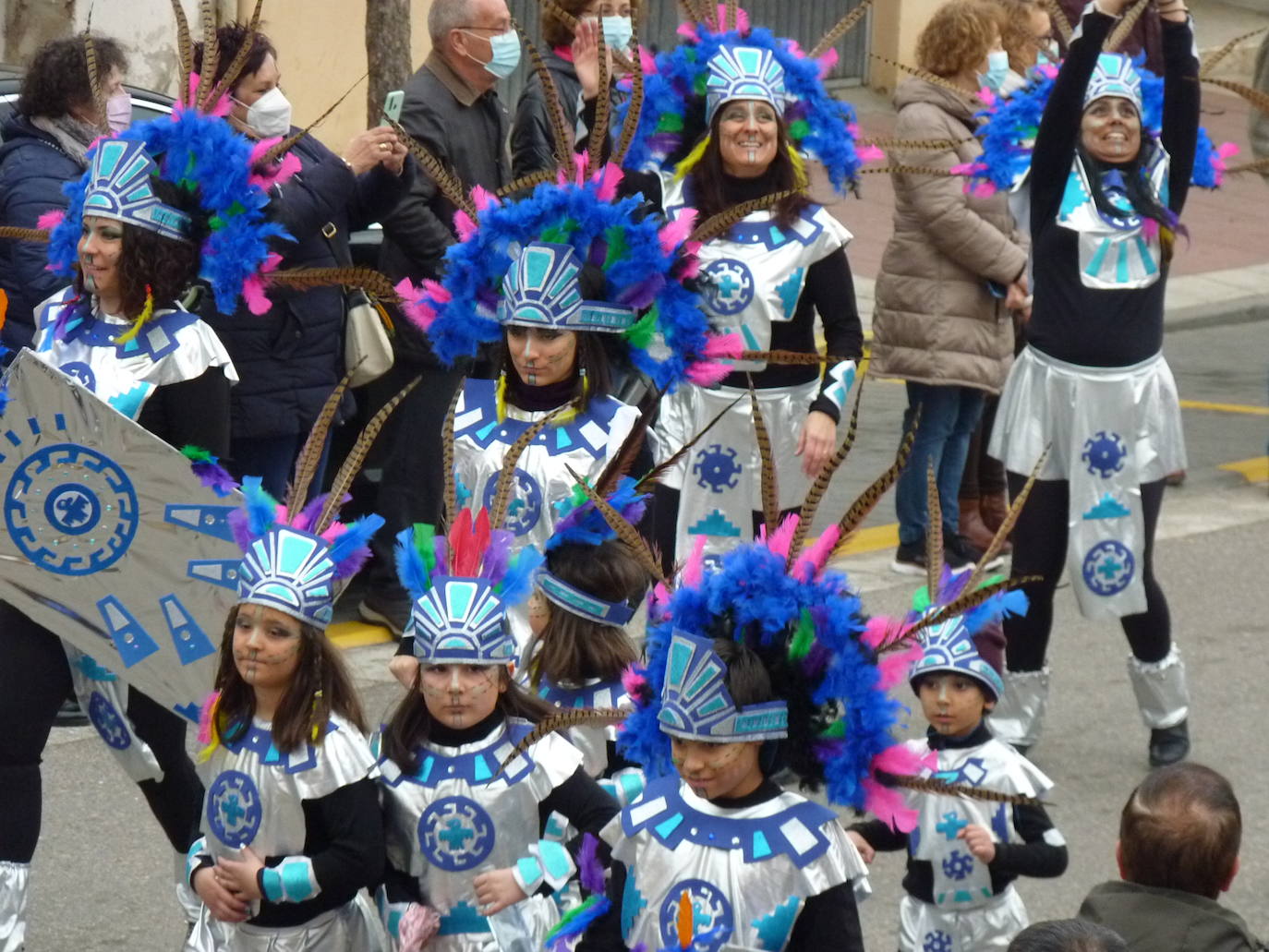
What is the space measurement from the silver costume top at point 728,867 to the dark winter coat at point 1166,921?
0.42 meters

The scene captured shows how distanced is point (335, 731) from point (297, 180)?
2.52 meters

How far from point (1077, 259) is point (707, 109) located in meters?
1.11

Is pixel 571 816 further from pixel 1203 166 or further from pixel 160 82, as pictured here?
pixel 160 82

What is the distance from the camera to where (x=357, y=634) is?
7.75m

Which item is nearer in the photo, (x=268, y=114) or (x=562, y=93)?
(x=268, y=114)

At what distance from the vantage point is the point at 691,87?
6.46m

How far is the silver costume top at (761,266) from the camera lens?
6230mm

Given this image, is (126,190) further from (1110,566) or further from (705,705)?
(1110,566)

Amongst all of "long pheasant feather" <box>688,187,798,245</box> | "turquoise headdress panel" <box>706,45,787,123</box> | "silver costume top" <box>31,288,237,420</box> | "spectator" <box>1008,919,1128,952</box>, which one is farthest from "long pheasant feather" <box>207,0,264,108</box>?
"spectator" <box>1008,919,1128,952</box>

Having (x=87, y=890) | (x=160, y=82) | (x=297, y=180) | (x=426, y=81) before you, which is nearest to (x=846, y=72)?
(x=160, y=82)

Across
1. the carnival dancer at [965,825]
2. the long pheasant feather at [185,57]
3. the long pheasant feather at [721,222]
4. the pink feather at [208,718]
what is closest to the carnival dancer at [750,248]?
the long pheasant feather at [721,222]

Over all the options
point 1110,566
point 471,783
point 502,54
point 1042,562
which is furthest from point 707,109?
point 471,783

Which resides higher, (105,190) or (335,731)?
(105,190)

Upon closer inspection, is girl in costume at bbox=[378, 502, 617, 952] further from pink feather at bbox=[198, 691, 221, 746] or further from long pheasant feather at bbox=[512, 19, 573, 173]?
long pheasant feather at bbox=[512, 19, 573, 173]
